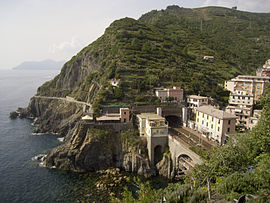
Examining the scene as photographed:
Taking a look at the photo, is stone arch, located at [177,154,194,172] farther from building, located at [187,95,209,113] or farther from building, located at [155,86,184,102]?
building, located at [155,86,184,102]

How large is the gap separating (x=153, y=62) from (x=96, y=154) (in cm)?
5286

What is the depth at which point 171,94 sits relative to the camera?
65.0 meters

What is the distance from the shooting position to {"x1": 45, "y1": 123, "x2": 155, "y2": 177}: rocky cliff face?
45.7 m

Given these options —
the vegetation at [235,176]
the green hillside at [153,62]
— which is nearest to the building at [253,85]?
the green hillside at [153,62]

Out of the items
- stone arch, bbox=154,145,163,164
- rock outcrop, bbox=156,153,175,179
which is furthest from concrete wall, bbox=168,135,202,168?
stone arch, bbox=154,145,163,164

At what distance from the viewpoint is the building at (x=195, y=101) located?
198 feet

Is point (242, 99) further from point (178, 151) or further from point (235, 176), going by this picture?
point (235, 176)

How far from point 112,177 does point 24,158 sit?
2776 centimetres

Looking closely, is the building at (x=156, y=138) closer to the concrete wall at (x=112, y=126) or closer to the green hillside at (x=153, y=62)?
the concrete wall at (x=112, y=126)

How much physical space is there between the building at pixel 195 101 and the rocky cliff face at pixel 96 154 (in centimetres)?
2645

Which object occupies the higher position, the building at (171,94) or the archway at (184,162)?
the building at (171,94)

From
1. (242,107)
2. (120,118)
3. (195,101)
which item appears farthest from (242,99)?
(120,118)

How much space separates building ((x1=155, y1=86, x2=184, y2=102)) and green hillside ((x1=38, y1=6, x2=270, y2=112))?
2.70 m

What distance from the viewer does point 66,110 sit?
82.8 metres
